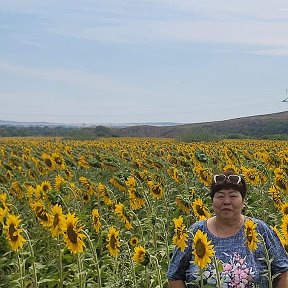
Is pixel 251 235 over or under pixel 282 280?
over

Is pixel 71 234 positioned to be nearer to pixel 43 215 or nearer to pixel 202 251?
pixel 43 215

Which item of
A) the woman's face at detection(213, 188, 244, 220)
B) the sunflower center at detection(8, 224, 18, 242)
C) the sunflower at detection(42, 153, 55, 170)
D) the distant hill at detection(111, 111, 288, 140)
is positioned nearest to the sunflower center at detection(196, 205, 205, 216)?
the woman's face at detection(213, 188, 244, 220)

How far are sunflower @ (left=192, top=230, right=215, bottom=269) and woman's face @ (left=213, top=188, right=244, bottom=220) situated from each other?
0.28 metres

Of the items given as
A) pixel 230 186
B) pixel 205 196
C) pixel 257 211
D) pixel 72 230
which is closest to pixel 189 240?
pixel 230 186

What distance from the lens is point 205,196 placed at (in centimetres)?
736

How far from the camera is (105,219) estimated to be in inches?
290

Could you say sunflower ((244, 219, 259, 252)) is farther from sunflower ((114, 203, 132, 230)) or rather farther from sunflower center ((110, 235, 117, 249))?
sunflower ((114, 203, 132, 230))

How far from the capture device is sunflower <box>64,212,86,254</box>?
12.3 ft

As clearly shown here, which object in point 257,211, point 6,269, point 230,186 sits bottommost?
point 6,269

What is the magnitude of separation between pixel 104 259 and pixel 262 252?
92.5 inches

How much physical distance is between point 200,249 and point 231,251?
0.28 meters

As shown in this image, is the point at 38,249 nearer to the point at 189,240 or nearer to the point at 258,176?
the point at 258,176

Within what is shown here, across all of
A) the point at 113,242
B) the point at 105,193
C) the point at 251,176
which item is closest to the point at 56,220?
the point at 113,242

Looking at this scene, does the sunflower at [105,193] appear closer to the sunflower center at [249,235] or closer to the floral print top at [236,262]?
the floral print top at [236,262]
